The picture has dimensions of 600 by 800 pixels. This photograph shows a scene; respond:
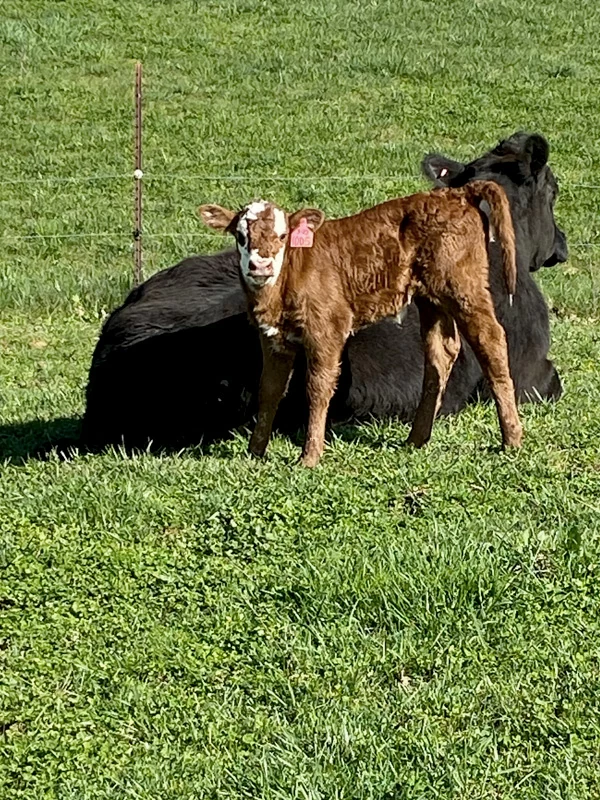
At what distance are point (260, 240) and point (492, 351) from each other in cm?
134

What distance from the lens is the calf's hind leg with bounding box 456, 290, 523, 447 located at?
21.1 feet

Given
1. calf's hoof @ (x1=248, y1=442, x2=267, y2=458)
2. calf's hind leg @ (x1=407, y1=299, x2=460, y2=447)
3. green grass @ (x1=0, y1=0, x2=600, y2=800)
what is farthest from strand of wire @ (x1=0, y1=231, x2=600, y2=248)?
calf's hoof @ (x1=248, y1=442, x2=267, y2=458)

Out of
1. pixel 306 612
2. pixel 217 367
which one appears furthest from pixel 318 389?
pixel 306 612

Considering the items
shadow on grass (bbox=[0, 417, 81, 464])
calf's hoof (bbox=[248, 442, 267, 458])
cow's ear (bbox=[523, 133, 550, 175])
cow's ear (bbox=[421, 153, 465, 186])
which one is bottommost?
shadow on grass (bbox=[0, 417, 81, 464])

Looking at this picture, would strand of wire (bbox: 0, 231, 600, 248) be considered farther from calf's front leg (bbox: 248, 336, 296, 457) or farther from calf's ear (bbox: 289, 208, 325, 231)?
calf's ear (bbox: 289, 208, 325, 231)

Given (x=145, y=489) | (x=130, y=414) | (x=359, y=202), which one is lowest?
(x=359, y=202)

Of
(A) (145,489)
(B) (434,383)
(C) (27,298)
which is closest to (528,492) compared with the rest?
(B) (434,383)

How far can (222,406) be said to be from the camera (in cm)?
736

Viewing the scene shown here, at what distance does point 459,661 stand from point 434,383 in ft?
8.22

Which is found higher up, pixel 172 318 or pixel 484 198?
pixel 484 198

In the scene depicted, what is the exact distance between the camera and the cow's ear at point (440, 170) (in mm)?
8898

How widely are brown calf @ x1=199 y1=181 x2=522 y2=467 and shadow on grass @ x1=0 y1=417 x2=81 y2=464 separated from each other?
1910mm

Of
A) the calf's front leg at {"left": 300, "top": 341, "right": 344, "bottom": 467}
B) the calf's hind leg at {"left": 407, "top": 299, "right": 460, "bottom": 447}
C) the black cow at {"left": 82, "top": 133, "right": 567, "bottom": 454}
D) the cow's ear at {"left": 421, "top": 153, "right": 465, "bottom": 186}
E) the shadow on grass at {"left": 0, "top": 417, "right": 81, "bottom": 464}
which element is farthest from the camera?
the cow's ear at {"left": 421, "top": 153, "right": 465, "bottom": 186}

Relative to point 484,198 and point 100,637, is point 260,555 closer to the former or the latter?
point 100,637
